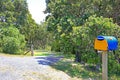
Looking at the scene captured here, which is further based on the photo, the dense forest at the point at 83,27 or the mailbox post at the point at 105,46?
the dense forest at the point at 83,27

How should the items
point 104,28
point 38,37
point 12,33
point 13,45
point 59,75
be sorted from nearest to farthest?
point 59,75 < point 104,28 < point 13,45 < point 12,33 < point 38,37

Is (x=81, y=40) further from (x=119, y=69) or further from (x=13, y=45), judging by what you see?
(x=13, y=45)

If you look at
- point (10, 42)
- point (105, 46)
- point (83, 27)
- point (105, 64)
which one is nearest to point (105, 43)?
point (105, 46)

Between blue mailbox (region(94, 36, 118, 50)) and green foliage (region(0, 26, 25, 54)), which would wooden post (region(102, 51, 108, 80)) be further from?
green foliage (region(0, 26, 25, 54))

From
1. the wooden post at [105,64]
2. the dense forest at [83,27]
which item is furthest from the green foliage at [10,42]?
the wooden post at [105,64]

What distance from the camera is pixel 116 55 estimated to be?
9.38 metres

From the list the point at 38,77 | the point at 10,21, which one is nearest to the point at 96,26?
the point at 38,77

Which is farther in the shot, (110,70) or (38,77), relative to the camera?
(110,70)

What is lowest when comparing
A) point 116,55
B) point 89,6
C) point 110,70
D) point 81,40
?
point 110,70

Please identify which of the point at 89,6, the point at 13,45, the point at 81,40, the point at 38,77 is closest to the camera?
the point at 38,77

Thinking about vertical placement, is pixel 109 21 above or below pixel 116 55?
above

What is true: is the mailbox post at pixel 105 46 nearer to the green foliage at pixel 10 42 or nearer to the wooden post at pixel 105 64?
the wooden post at pixel 105 64

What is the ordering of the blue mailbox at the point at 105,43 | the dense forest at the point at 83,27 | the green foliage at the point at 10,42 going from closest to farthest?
the blue mailbox at the point at 105,43 < the dense forest at the point at 83,27 < the green foliage at the point at 10,42

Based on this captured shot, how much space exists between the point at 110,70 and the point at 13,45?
13.3 m
